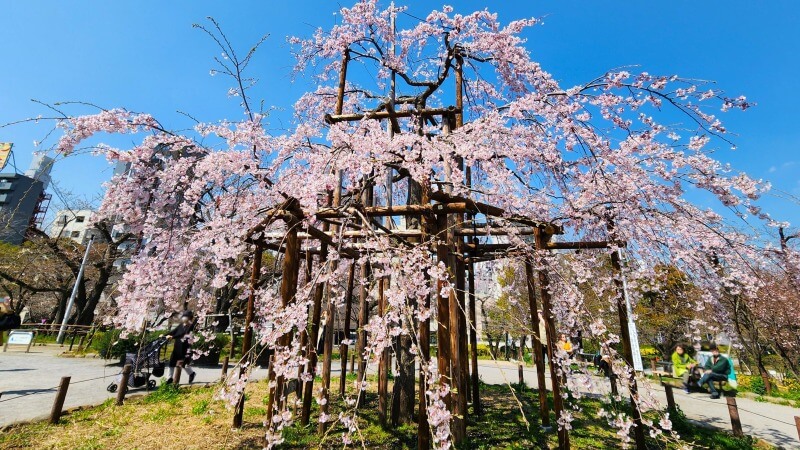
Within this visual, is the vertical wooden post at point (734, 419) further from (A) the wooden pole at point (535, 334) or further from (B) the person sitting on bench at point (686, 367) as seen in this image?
(B) the person sitting on bench at point (686, 367)

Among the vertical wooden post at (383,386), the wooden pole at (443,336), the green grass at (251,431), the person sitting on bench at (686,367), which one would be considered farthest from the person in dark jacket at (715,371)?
the wooden pole at (443,336)

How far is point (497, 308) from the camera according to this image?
2897 centimetres

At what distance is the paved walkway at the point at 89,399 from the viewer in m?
7.26

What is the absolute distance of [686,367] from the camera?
12.6 meters

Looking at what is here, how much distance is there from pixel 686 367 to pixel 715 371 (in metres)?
1.81

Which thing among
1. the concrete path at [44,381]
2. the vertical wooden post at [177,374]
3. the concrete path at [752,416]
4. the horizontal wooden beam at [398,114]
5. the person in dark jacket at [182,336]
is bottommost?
the concrete path at [752,416]

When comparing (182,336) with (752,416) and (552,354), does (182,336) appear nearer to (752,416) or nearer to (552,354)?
(552,354)

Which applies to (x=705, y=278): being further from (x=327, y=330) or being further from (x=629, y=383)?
(x=327, y=330)

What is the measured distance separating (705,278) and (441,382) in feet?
26.0

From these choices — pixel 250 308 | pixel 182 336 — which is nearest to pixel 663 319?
pixel 250 308

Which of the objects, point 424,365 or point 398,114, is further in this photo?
point 398,114

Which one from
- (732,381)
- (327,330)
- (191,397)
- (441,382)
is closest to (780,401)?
(732,381)

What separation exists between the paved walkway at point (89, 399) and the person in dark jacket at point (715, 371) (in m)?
0.45

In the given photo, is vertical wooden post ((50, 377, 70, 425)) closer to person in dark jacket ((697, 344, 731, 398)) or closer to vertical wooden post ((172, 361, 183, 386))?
vertical wooden post ((172, 361, 183, 386))
